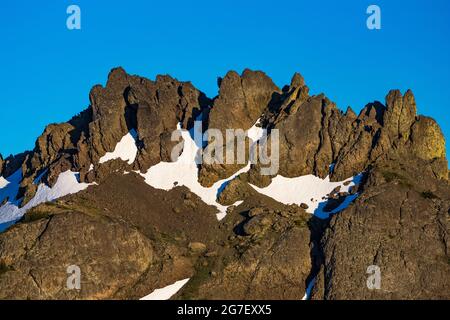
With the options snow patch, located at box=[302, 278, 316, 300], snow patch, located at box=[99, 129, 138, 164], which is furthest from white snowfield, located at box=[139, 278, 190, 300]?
snow patch, located at box=[99, 129, 138, 164]

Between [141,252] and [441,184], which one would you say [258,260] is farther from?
[441,184]

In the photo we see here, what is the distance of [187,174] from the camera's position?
14625 centimetres

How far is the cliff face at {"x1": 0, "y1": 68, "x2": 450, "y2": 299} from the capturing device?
11362cm

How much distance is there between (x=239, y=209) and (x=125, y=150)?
30.3 meters

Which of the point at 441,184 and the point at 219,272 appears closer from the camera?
the point at 219,272

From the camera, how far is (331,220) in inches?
4754

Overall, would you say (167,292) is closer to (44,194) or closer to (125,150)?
(44,194)

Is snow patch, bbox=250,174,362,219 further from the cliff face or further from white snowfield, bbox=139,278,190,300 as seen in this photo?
white snowfield, bbox=139,278,190,300

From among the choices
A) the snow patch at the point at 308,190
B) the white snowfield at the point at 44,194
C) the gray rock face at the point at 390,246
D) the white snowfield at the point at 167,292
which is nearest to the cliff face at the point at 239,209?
the gray rock face at the point at 390,246

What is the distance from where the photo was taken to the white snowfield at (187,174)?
463 ft

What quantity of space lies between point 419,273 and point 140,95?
69.9 meters

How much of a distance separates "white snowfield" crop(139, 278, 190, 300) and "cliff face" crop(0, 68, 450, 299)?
983 millimetres

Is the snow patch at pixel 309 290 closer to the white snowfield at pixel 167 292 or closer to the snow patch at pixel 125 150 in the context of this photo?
the white snowfield at pixel 167 292
